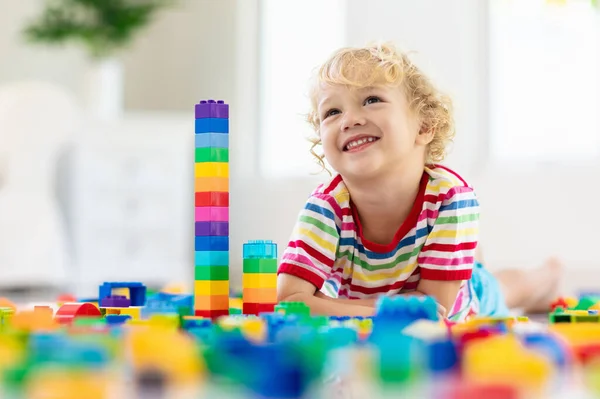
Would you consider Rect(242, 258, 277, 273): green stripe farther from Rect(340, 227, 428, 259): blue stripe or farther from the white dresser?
the white dresser

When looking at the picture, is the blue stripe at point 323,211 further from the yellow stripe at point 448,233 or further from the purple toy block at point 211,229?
the purple toy block at point 211,229

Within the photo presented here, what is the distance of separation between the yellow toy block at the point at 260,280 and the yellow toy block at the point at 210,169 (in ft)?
0.49

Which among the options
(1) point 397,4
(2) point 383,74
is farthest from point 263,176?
(2) point 383,74

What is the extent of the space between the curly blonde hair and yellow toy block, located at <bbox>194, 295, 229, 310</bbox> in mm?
389

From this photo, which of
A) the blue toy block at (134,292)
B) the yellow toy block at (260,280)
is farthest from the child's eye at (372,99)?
the blue toy block at (134,292)

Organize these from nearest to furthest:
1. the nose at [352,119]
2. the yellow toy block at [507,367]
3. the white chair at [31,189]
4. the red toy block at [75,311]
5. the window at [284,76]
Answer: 1. the yellow toy block at [507,367]
2. the red toy block at [75,311]
3. the nose at [352,119]
4. the white chair at [31,189]
5. the window at [284,76]

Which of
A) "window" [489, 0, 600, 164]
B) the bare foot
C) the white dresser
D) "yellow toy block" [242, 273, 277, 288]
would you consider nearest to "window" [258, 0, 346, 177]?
the white dresser

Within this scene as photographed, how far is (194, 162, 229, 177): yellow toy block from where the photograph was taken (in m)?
1.08

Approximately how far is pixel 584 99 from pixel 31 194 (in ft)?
6.40

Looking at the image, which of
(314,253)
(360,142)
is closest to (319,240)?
(314,253)

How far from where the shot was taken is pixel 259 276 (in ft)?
3.74

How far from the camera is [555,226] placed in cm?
278

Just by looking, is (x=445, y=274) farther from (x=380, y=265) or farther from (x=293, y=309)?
(x=293, y=309)

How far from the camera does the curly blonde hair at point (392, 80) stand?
128 cm
